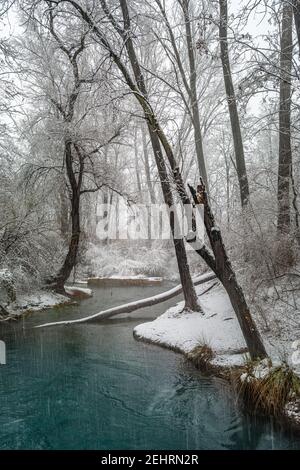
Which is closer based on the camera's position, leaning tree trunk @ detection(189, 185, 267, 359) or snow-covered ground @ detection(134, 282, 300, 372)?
leaning tree trunk @ detection(189, 185, 267, 359)

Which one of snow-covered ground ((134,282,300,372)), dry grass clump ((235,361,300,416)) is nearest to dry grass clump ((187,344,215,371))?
snow-covered ground ((134,282,300,372))

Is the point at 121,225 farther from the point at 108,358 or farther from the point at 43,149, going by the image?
the point at 108,358

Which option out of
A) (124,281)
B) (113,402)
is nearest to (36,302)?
(124,281)

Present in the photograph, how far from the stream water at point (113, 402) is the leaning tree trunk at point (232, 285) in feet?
2.97

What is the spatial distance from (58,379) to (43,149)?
1000cm

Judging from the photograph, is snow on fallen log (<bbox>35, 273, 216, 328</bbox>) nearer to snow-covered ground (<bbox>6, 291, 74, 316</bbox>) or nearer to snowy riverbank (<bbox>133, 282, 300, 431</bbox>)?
snowy riverbank (<bbox>133, 282, 300, 431</bbox>)

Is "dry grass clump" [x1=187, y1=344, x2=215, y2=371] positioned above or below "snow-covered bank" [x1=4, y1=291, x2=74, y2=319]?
below

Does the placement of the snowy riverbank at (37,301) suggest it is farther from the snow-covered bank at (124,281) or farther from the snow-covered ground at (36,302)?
the snow-covered bank at (124,281)

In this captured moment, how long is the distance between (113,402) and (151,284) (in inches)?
495

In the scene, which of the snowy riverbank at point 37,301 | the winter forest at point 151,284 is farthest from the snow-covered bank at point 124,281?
the snowy riverbank at point 37,301

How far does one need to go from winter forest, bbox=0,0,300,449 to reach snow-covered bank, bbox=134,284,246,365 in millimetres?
49

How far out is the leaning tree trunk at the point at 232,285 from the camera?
20.7 ft

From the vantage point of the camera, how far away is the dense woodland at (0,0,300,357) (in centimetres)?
677

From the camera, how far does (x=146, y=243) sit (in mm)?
24203
